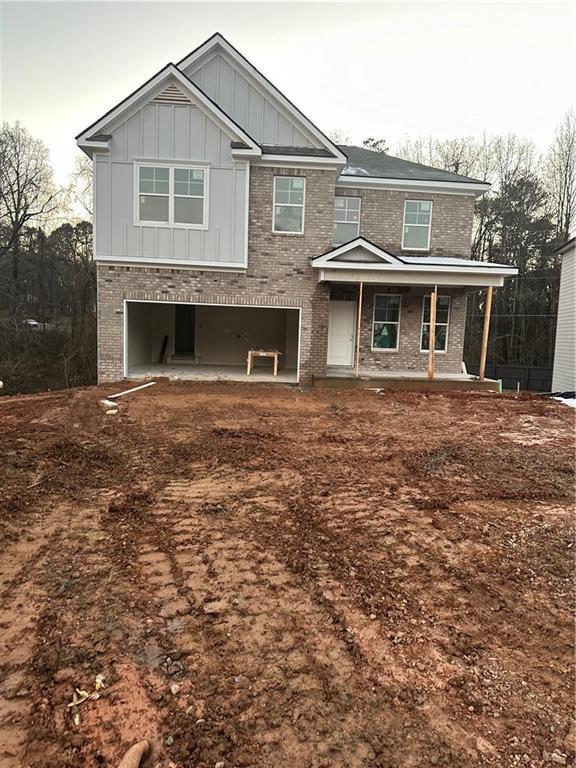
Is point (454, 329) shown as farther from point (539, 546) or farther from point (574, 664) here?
point (574, 664)

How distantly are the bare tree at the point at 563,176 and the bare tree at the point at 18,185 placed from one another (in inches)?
1227

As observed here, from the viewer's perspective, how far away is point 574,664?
267 centimetres

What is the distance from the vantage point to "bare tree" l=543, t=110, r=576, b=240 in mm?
28984

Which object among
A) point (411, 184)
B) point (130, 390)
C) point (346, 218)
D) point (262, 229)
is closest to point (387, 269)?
point (346, 218)

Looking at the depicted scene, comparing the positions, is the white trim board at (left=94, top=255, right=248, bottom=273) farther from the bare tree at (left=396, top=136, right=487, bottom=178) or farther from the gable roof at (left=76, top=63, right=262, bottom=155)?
the bare tree at (left=396, top=136, right=487, bottom=178)

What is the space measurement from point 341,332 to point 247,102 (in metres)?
7.31

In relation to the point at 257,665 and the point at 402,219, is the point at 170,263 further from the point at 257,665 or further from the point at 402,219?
the point at 257,665

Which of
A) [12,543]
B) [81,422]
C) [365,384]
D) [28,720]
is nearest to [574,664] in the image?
[28,720]

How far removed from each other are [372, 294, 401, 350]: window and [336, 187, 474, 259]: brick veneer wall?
1.71 meters

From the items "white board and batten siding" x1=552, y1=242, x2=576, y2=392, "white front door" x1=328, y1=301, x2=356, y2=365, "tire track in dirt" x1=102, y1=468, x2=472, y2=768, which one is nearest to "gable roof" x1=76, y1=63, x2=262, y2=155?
"white front door" x1=328, y1=301, x2=356, y2=365

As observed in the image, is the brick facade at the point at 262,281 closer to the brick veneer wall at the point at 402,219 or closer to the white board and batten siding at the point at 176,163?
the white board and batten siding at the point at 176,163

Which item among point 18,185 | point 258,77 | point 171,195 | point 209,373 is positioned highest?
point 18,185

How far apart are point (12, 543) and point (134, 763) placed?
264cm

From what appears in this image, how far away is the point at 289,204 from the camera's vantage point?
13.4m
